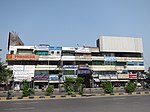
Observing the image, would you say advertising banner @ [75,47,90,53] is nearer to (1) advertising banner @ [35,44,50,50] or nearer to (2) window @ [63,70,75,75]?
(2) window @ [63,70,75,75]

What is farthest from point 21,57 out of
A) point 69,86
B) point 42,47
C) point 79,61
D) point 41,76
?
point 69,86

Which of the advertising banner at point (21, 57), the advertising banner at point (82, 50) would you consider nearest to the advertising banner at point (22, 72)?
the advertising banner at point (21, 57)

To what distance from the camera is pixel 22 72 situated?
1917 inches

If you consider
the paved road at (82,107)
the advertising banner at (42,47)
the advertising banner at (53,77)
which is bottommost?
the paved road at (82,107)

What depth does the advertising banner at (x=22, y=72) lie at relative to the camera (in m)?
48.3

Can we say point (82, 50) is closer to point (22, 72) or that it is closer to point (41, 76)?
point (41, 76)

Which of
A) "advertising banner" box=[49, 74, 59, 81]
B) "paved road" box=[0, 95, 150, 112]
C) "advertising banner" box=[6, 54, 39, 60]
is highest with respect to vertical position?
"advertising banner" box=[6, 54, 39, 60]

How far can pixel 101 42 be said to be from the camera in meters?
55.1

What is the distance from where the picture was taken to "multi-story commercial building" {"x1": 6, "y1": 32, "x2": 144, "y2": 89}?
49.5 meters

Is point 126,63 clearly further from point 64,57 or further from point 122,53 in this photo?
point 64,57

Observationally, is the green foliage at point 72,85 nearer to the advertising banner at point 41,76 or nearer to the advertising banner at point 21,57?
the advertising banner at point 41,76

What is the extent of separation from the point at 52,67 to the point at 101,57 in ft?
44.4

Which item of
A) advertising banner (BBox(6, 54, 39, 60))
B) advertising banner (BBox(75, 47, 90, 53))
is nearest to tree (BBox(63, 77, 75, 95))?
advertising banner (BBox(6, 54, 39, 60))

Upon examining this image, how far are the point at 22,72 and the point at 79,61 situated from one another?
14922 millimetres
